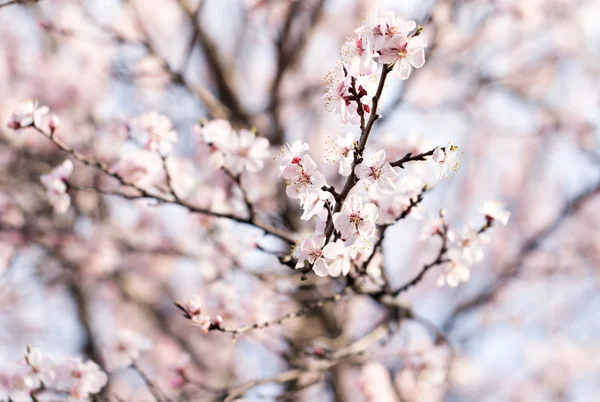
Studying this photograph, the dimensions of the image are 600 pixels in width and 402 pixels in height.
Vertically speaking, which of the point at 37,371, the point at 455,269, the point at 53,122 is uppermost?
the point at 53,122

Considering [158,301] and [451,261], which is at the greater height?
[158,301]

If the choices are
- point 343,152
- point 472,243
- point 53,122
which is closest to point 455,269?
point 472,243

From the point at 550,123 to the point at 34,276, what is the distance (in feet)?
23.2

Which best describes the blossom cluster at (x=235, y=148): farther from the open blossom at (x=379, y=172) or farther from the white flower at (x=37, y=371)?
the white flower at (x=37, y=371)

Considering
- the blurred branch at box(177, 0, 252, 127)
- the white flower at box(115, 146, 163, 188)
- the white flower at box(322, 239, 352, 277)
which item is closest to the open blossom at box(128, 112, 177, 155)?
the white flower at box(115, 146, 163, 188)

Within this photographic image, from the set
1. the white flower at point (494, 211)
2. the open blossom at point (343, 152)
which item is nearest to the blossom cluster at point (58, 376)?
the open blossom at point (343, 152)

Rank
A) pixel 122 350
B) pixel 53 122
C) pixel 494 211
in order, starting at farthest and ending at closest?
pixel 122 350
pixel 53 122
pixel 494 211

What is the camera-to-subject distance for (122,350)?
2.68m

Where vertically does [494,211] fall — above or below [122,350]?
above

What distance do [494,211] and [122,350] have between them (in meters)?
2.20

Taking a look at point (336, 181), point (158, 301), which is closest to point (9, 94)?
point (158, 301)

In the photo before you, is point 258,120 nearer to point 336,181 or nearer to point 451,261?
point 336,181

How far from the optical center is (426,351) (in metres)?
3.37

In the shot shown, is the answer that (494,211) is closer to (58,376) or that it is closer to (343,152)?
(343,152)
